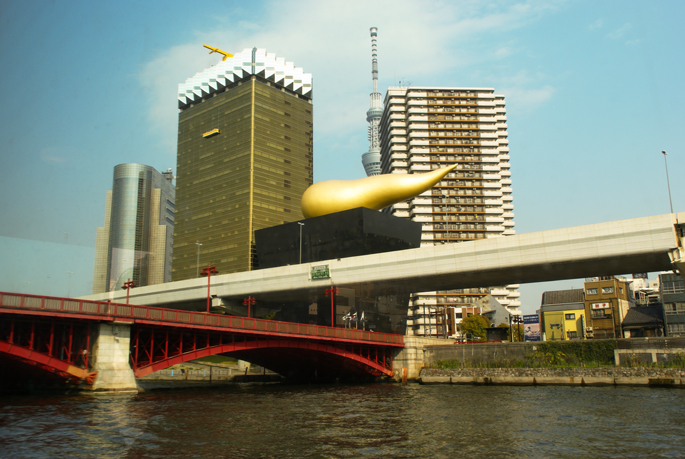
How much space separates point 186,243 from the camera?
16788 cm

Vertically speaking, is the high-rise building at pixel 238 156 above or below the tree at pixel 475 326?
above

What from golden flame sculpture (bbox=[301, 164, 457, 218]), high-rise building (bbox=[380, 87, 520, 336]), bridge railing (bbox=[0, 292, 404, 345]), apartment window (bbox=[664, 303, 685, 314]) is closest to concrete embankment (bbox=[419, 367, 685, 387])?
bridge railing (bbox=[0, 292, 404, 345])

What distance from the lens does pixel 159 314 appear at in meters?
41.6

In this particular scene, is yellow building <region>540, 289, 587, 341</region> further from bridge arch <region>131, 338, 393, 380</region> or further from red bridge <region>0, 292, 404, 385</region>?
red bridge <region>0, 292, 404, 385</region>

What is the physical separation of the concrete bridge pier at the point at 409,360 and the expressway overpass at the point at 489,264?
35.4ft

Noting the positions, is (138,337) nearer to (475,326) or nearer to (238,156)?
(475,326)

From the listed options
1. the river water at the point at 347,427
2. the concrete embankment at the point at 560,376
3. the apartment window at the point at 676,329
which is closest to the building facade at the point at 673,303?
the apartment window at the point at 676,329

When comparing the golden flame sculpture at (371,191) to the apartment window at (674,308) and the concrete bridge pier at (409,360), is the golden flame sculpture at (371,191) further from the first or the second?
the apartment window at (674,308)

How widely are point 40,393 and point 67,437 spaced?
21.4 meters

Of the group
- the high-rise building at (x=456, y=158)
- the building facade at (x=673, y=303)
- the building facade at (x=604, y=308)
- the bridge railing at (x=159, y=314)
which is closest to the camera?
the bridge railing at (x=159, y=314)

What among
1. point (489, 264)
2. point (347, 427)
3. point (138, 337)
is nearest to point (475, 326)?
point (489, 264)

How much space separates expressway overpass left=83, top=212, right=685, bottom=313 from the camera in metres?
55.6

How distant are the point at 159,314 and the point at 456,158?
423 feet

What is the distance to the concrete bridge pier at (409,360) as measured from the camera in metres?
60.1
